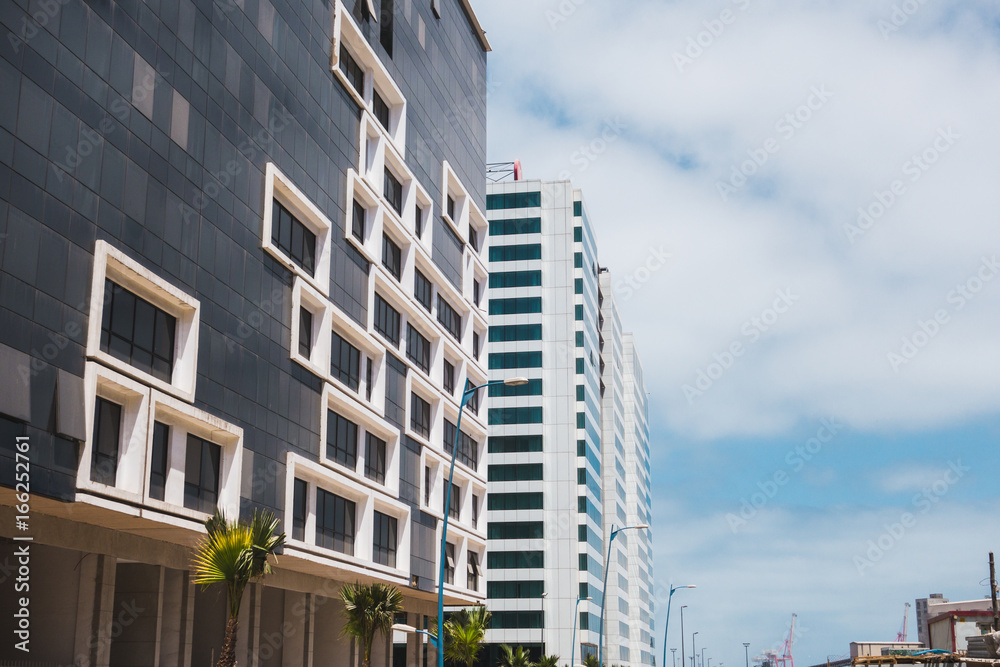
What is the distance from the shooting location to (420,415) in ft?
182

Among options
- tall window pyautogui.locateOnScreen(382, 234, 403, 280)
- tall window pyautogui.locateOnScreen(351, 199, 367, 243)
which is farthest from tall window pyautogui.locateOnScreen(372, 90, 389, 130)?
tall window pyautogui.locateOnScreen(382, 234, 403, 280)

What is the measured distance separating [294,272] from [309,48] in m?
10.0

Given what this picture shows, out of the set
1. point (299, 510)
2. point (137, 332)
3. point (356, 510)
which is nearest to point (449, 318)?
point (356, 510)

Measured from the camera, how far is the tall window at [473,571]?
61.3m

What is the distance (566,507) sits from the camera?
10575cm

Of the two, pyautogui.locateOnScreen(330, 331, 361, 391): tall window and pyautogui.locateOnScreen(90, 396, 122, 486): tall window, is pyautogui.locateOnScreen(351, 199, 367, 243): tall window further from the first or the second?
pyautogui.locateOnScreen(90, 396, 122, 486): tall window

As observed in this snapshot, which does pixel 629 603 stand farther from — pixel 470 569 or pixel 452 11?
pixel 452 11

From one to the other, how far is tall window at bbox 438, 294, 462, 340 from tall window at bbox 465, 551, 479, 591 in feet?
42.7

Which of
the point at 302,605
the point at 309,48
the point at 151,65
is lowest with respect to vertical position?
the point at 302,605

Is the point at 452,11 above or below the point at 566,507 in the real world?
above

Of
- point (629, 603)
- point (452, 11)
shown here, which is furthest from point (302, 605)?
point (629, 603)

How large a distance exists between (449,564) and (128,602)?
26327mm

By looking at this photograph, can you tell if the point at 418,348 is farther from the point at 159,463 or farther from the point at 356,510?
the point at 159,463

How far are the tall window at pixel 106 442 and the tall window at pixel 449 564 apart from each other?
30.8 m
